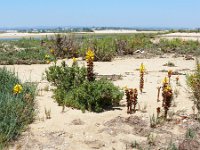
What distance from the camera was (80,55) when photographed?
18.7 meters

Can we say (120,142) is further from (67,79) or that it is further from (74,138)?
(67,79)

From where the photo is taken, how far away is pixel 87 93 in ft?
27.1

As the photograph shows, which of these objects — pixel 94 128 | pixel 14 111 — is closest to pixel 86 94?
pixel 94 128

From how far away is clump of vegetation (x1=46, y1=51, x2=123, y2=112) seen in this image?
8156 mm

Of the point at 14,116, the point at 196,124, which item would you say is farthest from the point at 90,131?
the point at 196,124

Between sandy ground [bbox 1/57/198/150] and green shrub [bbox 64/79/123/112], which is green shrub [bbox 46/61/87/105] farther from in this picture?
green shrub [bbox 64/79/123/112]

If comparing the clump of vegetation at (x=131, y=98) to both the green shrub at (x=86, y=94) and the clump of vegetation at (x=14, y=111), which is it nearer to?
the green shrub at (x=86, y=94)

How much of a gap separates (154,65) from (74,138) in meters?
9.22

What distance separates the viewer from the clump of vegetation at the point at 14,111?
Result: 6.44 metres

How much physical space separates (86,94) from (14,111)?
158 centimetres

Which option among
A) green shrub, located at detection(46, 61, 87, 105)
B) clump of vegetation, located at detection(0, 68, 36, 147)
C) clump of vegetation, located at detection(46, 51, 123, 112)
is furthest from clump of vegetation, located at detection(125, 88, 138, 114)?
clump of vegetation, located at detection(0, 68, 36, 147)

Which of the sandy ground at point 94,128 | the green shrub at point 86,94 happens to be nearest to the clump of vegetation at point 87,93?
the green shrub at point 86,94

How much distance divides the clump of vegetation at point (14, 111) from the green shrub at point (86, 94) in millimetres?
654

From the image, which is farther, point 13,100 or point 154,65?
point 154,65
